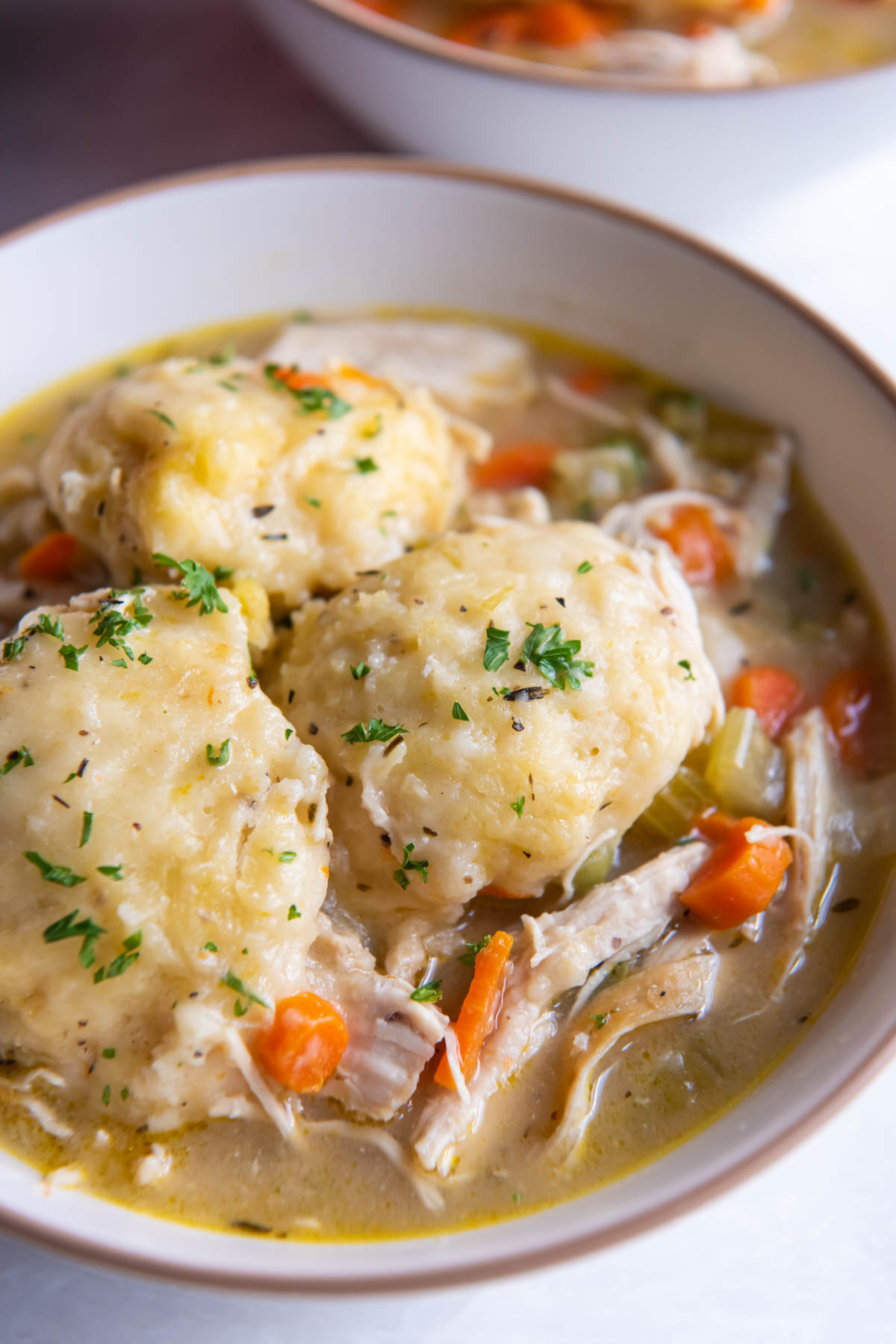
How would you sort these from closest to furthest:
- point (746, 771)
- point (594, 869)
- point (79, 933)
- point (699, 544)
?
point (79, 933)
point (594, 869)
point (746, 771)
point (699, 544)

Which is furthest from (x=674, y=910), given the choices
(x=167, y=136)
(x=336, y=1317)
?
(x=167, y=136)

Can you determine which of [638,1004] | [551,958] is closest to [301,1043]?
[551,958]

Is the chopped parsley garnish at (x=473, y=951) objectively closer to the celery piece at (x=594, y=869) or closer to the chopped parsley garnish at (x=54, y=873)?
the celery piece at (x=594, y=869)

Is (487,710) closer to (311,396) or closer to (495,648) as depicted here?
(495,648)

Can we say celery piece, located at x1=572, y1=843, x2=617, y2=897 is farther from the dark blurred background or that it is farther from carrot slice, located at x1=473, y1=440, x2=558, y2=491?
the dark blurred background

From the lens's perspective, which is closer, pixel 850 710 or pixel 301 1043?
pixel 301 1043

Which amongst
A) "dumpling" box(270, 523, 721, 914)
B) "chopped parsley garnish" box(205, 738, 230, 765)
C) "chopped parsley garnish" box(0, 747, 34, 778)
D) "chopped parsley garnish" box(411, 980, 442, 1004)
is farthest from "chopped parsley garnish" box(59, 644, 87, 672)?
"chopped parsley garnish" box(411, 980, 442, 1004)
